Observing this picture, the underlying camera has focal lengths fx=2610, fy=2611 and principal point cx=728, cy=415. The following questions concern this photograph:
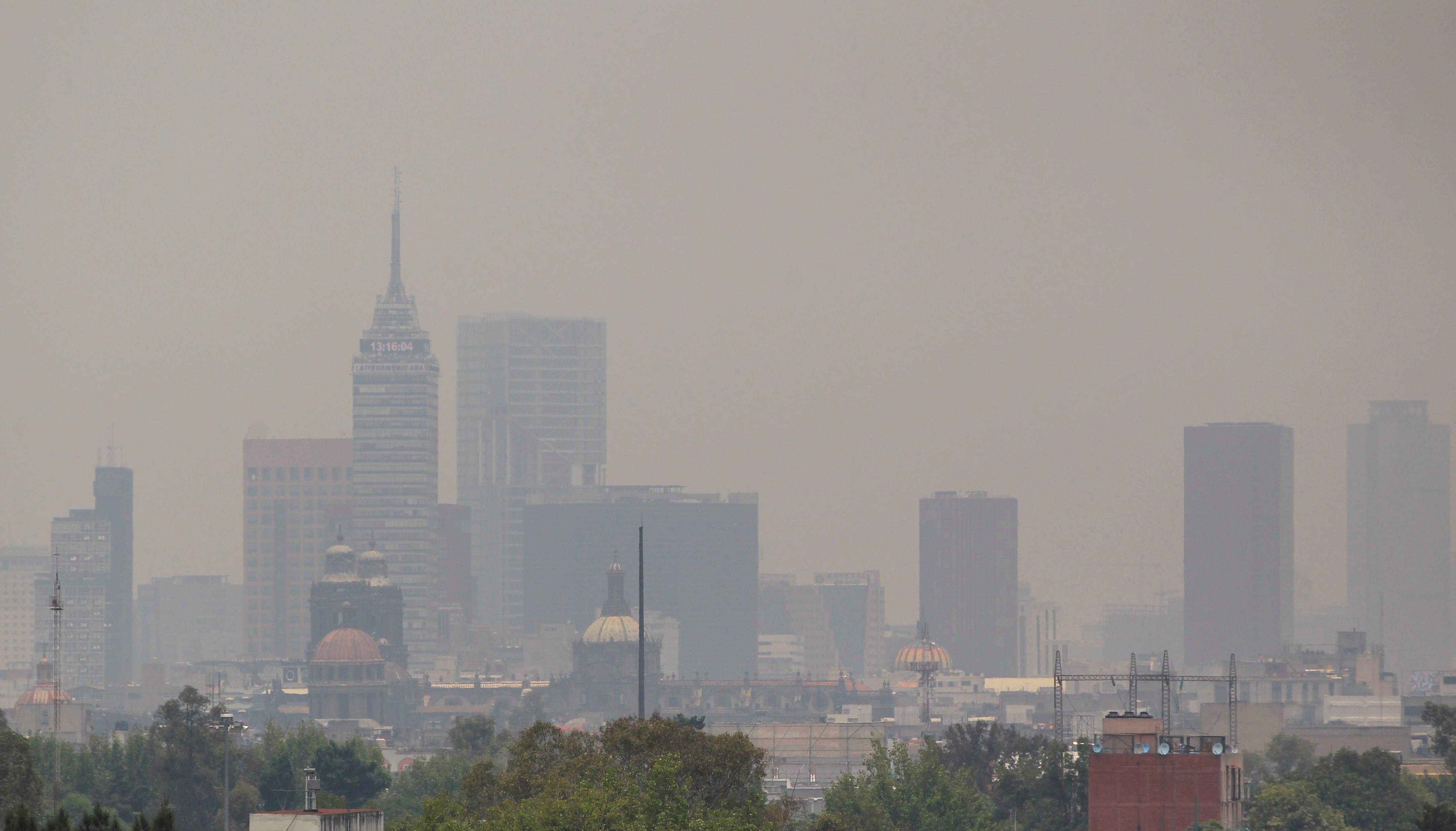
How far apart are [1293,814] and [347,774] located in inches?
2170

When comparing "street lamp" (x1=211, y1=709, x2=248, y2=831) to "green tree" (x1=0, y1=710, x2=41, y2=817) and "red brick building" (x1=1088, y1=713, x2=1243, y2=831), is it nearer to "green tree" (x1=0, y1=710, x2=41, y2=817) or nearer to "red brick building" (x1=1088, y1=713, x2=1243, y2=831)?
"green tree" (x1=0, y1=710, x2=41, y2=817)

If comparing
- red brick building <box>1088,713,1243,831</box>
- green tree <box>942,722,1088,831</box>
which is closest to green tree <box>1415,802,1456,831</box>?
red brick building <box>1088,713,1243,831</box>

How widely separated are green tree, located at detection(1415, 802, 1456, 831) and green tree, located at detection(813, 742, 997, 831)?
1751 inches

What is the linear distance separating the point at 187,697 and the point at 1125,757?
64.7m

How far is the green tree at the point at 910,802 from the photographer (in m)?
136

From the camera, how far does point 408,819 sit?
101m

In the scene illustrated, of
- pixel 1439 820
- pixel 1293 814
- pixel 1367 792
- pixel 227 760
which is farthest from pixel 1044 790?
pixel 1439 820

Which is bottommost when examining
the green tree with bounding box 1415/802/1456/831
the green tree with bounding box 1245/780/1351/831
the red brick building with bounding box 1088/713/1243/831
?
the green tree with bounding box 1245/780/1351/831

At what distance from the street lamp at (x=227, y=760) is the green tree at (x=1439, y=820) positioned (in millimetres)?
68368

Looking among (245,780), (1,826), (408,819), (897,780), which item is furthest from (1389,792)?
(1,826)

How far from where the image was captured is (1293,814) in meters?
148

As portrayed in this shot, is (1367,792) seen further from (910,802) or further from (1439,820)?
(1439,820)

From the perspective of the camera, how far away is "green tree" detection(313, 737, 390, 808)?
504ft

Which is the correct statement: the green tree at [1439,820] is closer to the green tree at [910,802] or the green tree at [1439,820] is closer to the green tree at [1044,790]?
the green tree at [910,802]
